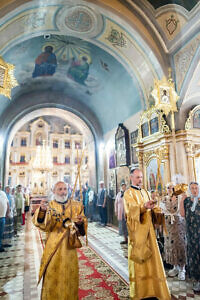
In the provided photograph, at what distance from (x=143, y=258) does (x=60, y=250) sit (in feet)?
3.93

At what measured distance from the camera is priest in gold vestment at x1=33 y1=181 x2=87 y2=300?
8.86 feet

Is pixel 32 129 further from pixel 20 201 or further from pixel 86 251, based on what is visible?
pixel 86 251

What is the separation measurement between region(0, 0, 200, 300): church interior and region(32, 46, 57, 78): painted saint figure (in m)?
0.05

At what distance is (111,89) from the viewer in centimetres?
1116

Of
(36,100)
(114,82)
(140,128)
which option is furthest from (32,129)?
(140,128)

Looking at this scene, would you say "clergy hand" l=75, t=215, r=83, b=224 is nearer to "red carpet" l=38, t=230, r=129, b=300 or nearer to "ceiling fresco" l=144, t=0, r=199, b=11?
"red carpet" l=38, t=230, r=129, b=300

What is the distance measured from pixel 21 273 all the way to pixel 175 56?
8.11m

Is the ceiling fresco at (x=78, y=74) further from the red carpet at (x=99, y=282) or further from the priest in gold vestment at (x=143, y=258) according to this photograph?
the priest in gold vestment at (x=143, y=258)

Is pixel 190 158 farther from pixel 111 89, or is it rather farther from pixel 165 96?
pixel 111 89

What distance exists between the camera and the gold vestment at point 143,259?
3.04 m

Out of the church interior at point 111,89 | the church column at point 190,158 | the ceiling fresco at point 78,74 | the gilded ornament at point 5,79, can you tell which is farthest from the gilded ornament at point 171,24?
the gilded ornament at point 5,79

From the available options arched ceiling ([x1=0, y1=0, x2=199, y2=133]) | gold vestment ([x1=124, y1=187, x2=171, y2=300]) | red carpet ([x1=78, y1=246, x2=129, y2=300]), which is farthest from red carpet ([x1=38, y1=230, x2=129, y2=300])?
arched ceiling ([x1=0, y1=0, x2=199, y2=133])

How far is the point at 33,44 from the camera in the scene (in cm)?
912

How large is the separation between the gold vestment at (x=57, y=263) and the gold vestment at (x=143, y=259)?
0.87 m
